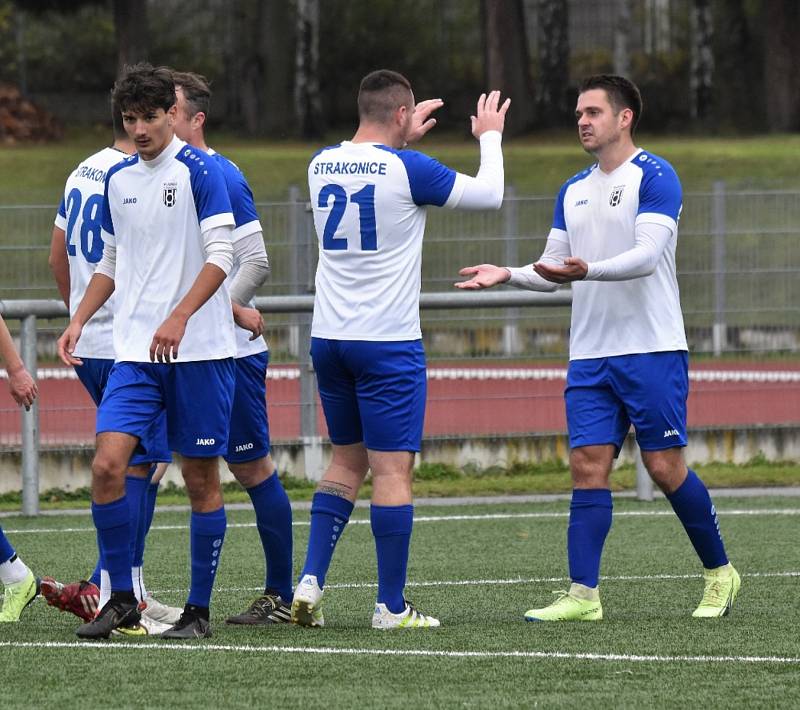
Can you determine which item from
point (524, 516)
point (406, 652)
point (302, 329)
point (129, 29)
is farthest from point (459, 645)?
point (129, 29)

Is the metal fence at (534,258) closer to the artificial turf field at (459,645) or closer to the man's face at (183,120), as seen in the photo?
the artificial turf field at (459,645)

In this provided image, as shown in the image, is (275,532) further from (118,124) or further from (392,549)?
(118,124)

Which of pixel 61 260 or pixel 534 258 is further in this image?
pixel 534 258

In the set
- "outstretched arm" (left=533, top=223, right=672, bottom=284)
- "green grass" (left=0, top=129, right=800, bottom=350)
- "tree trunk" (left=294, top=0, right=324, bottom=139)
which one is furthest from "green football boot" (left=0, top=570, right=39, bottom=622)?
"tree trunk" (left=294, top=0, right=324, bottom=139)

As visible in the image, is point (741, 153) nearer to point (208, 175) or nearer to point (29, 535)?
point (29, 535)

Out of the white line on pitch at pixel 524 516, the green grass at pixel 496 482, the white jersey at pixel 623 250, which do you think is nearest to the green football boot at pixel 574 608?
the white jersey at pixel 623 250

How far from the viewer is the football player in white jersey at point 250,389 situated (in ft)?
24.5

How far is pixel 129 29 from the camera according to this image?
39.8 m

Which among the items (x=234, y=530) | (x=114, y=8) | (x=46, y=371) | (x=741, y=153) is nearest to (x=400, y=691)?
(x=234, y=530)

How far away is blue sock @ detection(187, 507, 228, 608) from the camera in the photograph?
7004 millimetres

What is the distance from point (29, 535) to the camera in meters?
10.8

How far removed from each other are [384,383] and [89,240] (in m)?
1.36

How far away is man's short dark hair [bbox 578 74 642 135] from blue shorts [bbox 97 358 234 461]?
194 centimetres

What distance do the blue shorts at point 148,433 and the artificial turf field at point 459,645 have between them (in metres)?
0.69
